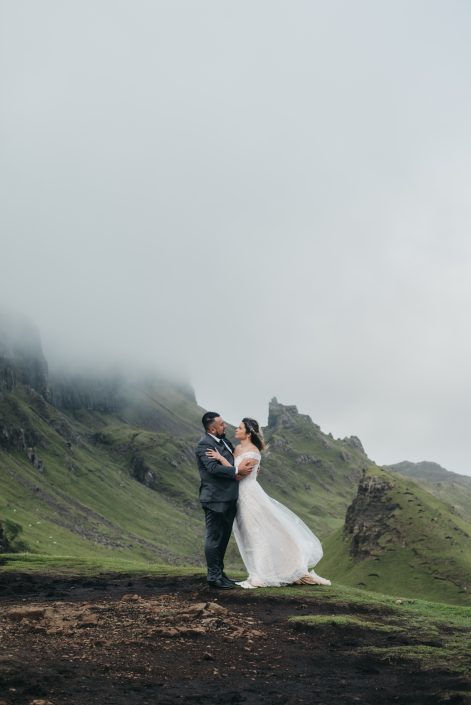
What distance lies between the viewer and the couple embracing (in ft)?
71.7

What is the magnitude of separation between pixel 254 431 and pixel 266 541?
3915 millimetres

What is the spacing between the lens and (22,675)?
10523 mm

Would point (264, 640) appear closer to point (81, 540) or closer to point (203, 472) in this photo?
point (203, 472)

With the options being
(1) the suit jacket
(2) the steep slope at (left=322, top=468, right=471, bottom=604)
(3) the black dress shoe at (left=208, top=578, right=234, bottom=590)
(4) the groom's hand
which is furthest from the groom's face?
(2) the steep slope at (left=322, top=468, right=471, bottom=604)

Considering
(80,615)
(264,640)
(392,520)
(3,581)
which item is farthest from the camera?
(392,520)

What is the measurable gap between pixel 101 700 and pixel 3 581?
17.1m

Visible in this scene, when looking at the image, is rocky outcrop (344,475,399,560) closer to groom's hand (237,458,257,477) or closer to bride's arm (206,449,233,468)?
groom's hand (237,458,257,477)

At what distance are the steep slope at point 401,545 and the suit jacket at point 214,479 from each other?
2769 inches

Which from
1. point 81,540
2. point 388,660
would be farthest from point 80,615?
point 81,540

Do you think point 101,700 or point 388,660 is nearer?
point 101,700

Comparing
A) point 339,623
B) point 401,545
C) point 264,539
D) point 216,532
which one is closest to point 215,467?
point 216,532

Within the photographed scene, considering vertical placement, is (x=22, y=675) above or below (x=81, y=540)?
above

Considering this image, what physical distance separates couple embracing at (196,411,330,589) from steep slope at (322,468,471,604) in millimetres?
68332

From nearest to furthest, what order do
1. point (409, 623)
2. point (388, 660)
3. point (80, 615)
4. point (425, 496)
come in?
point (388, 660)
point (80, 615)
point (409, 623)
point (425, 496)
